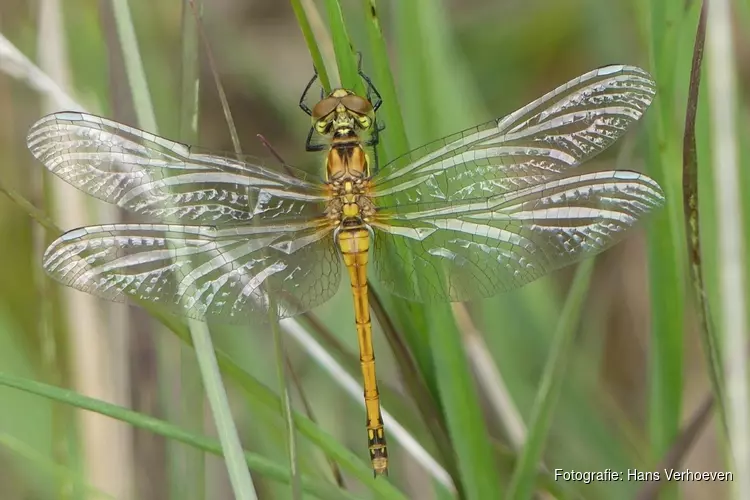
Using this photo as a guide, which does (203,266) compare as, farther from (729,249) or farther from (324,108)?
(729,249)

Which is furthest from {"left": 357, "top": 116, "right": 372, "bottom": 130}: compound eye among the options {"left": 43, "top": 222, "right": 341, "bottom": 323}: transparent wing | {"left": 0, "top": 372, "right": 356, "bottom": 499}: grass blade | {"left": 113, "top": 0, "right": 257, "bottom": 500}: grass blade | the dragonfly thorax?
{"left": 0, "top": 372, "right": 356, "bottom": 499}: grass blade

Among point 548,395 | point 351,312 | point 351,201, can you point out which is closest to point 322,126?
point 351,201

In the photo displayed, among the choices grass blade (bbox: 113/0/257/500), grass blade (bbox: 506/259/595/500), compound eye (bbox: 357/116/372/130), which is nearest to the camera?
grass blade (bbox: 113/0/257/500)

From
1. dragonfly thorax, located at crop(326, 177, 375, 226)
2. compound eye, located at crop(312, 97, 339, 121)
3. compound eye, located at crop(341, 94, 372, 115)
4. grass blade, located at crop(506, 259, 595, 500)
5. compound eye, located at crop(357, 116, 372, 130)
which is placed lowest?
grass blade, located at crop(506, 259, 595, 500)

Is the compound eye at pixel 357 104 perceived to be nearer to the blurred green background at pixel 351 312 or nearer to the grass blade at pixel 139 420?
the blurred green background at pixel 351 312

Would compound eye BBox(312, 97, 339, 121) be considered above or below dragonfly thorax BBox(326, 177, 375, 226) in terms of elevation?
above

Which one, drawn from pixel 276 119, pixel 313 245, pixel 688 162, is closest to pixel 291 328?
pixel 313 245

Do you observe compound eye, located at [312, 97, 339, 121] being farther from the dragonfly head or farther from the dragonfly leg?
the dragonfly leg

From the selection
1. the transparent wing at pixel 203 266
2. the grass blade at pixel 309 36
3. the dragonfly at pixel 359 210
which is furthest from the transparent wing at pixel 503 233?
the grass blade at pixel 309 36

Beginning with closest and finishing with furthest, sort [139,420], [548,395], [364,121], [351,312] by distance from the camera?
[139,420], [548,395], [364,121], [351,312]
